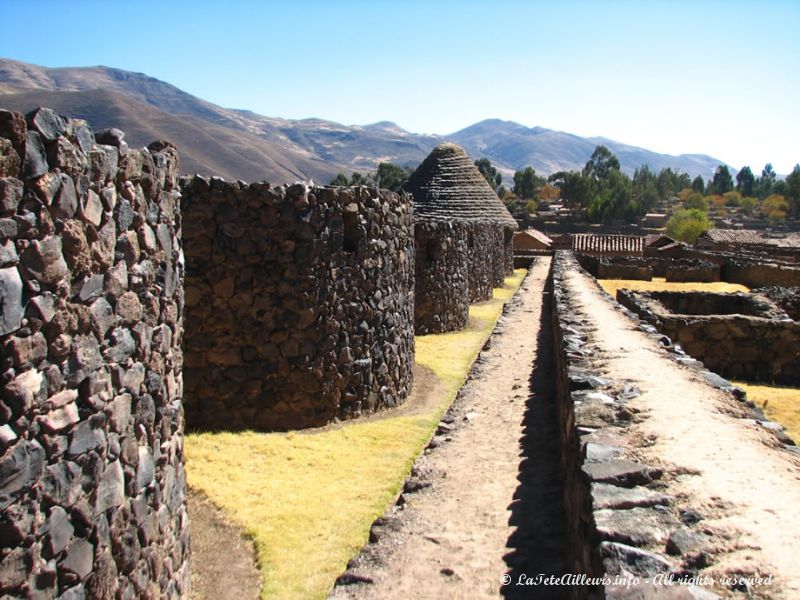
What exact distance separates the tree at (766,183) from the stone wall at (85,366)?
502 feet

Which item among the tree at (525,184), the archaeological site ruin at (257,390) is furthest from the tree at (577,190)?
the archaeological site ruin at (257,390)

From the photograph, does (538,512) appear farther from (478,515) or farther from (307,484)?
(307,484)

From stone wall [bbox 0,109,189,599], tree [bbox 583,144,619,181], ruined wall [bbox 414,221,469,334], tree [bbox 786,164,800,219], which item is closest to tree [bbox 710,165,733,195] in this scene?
tree [bbox 583,144,619,181]

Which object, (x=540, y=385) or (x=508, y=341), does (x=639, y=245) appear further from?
(x=540, y=385)

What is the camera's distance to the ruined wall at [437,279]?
15.8 meters

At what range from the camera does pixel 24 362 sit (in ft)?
9.25

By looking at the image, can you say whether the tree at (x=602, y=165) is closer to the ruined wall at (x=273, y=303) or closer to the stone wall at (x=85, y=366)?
the ruined wall at (x=273, y=303)

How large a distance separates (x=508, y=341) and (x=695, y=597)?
1065 centimetres

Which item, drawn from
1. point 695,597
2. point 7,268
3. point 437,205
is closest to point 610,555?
point 695,597

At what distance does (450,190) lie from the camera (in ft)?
84.3

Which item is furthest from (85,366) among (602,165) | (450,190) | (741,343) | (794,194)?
(602,165)

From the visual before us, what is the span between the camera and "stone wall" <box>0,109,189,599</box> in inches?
110

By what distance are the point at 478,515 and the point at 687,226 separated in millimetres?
71776

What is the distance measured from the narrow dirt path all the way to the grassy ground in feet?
1.76
